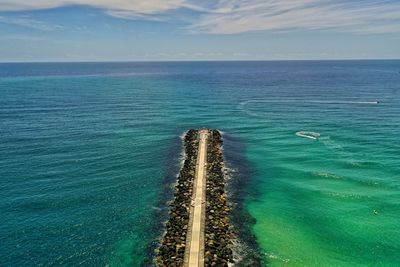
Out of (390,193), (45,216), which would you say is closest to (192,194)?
(45,216)

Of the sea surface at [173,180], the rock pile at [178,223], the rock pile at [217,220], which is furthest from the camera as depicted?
the sea surface at [173,180]

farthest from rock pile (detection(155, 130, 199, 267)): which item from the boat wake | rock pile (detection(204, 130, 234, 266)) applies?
the boat wake

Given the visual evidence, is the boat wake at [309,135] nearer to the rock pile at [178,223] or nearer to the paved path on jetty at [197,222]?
the paved path on jetty at [197,222]

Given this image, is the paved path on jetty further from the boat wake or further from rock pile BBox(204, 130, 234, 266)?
the boat wake

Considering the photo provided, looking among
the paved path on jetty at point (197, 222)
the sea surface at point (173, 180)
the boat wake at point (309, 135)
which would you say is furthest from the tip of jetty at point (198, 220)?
the boat wake at point (309, 135)

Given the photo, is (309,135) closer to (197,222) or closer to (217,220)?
(217,220)

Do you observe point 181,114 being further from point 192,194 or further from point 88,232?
point 88,232
